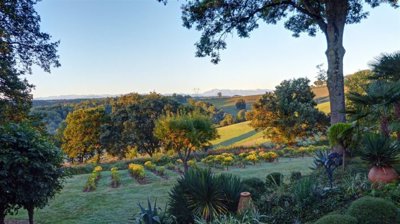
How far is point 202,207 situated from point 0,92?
30.0 feet

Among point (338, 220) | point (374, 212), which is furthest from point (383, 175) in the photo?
point (338, 220)

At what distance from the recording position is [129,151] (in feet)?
122

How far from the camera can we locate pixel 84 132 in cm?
3928

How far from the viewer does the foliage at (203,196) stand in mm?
5793

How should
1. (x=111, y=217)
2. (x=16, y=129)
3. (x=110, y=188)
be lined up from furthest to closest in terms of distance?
1. (x=110, y=188)
2. (x=111, y=217)
3. (x=16, y=129)

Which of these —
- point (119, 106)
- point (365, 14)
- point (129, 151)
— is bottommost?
point (129, 151)

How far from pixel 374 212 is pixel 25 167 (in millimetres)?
6094

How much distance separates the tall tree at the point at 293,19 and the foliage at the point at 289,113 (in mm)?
20396

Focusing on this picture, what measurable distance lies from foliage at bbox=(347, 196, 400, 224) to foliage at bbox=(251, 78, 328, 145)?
29.6m

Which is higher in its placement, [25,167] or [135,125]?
[25,167]

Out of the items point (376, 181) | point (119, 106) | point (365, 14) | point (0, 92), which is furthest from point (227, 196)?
point (119, 106)

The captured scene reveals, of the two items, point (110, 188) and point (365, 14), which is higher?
point (365, 14)

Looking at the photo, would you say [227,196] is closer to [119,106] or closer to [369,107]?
[369,107]

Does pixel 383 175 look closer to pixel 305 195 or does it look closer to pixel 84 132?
pixel 305 195
